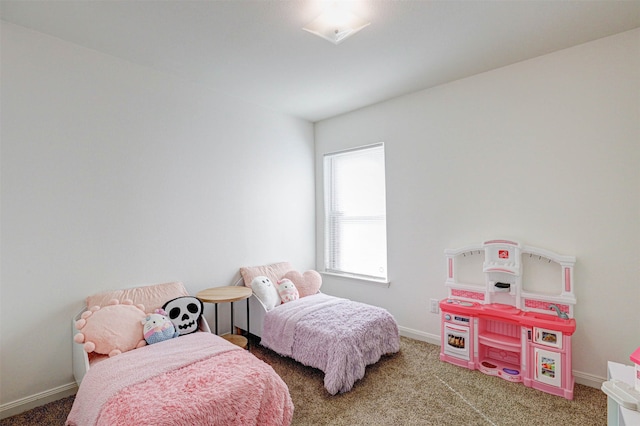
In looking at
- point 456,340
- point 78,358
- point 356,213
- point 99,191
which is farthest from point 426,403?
point 99,191

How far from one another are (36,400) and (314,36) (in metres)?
3.33

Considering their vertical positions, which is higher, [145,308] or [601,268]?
[601,268]

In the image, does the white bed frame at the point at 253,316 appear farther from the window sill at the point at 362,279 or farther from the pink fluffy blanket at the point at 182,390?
the window sill at the point at 362,279

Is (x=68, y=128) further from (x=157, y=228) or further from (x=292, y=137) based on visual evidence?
(x=292, y=137)

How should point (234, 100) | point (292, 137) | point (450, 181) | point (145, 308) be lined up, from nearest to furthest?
point (145, 308) < point (450, 181) < point (234, 100) < point (292, 137)

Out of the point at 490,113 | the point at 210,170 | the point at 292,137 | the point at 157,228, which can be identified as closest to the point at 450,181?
the point at 490,113

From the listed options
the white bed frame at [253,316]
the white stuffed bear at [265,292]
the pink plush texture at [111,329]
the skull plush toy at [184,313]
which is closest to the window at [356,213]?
the white stuffed bear at [265,292]

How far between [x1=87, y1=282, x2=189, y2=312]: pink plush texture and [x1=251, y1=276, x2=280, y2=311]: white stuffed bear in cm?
66

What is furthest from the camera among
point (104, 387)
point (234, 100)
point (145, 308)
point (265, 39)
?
point (234, 100)

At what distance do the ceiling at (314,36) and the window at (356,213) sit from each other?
1095 mm

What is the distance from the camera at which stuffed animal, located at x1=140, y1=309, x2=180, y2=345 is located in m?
2.28

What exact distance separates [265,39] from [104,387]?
98.3 inches

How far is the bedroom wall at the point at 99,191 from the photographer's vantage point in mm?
2154

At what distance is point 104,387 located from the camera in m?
1.66
